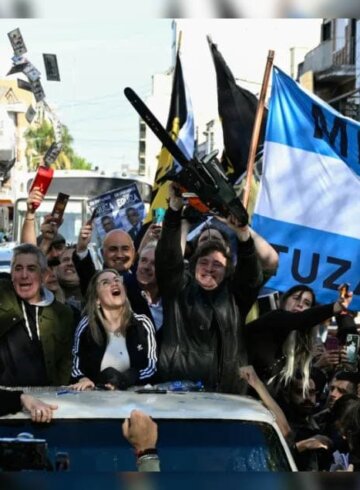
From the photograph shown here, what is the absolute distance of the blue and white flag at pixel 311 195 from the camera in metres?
7.33

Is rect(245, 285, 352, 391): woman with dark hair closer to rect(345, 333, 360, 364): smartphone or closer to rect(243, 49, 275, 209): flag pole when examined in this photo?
rect(345, 333, 360, 364): smartphone

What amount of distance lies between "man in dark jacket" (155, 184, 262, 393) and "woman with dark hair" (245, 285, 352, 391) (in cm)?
37

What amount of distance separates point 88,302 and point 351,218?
311 cm

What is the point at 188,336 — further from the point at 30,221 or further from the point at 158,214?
the point at 158,214

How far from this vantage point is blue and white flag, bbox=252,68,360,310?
7.33 meters

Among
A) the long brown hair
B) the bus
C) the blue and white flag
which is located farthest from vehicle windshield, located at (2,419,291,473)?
the bus

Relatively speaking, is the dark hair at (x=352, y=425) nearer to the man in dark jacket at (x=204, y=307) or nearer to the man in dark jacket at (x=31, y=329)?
the man in dark jacket at (x=204, y=307)

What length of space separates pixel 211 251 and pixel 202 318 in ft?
1.17

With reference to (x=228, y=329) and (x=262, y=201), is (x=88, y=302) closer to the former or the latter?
(x=228, y=329)

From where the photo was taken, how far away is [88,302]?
16.2 feet

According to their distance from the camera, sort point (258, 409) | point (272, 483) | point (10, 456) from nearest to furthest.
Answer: point (272, 483) → point (10, 456) → point (258, 409)

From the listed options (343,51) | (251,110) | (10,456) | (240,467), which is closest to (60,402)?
(240,467)

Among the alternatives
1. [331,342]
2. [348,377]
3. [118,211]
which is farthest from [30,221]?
[118,211]

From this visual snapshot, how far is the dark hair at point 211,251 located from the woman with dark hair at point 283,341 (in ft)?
1.19
